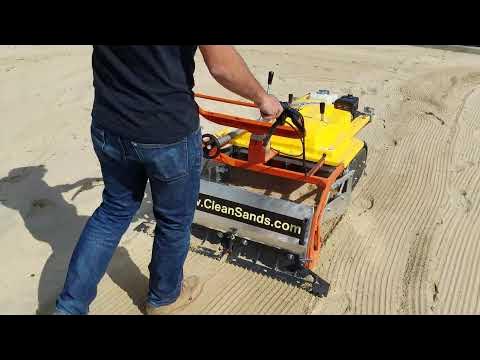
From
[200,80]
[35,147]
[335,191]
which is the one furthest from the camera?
[200,80]

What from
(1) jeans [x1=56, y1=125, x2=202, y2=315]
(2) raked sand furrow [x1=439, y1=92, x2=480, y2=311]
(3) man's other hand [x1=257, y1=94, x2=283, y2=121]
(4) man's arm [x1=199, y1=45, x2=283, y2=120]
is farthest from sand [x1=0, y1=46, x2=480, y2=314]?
(4) man's arm [x1=199, y1=45, x2=283, y2=120]

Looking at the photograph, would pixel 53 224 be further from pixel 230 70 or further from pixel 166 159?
pixel 230 70

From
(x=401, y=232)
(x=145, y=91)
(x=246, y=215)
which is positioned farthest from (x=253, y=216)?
(x=145, y=91)

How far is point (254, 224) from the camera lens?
3.46 m

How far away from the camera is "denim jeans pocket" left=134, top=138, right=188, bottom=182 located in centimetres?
228

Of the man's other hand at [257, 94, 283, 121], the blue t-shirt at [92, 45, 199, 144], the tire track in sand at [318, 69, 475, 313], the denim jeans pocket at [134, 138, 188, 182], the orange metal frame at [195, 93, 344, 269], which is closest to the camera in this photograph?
the blue t-shirt at [92, 45, 199, 144]

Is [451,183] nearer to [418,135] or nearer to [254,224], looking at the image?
[418,135]

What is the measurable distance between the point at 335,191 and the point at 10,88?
207 inches

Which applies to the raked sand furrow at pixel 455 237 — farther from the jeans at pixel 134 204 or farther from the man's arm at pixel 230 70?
the man's arm at pixel 230 70

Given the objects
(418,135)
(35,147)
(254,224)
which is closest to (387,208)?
(254,224)

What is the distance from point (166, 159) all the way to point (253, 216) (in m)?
1.26

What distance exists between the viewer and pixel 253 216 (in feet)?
11.3

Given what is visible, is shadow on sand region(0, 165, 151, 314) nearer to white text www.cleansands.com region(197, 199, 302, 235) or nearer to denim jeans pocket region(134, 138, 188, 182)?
white text www.cleansands.com region(197, 199, 302, 235)

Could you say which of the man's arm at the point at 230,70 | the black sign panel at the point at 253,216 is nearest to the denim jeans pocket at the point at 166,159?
the man's arm at the point at 230,70
